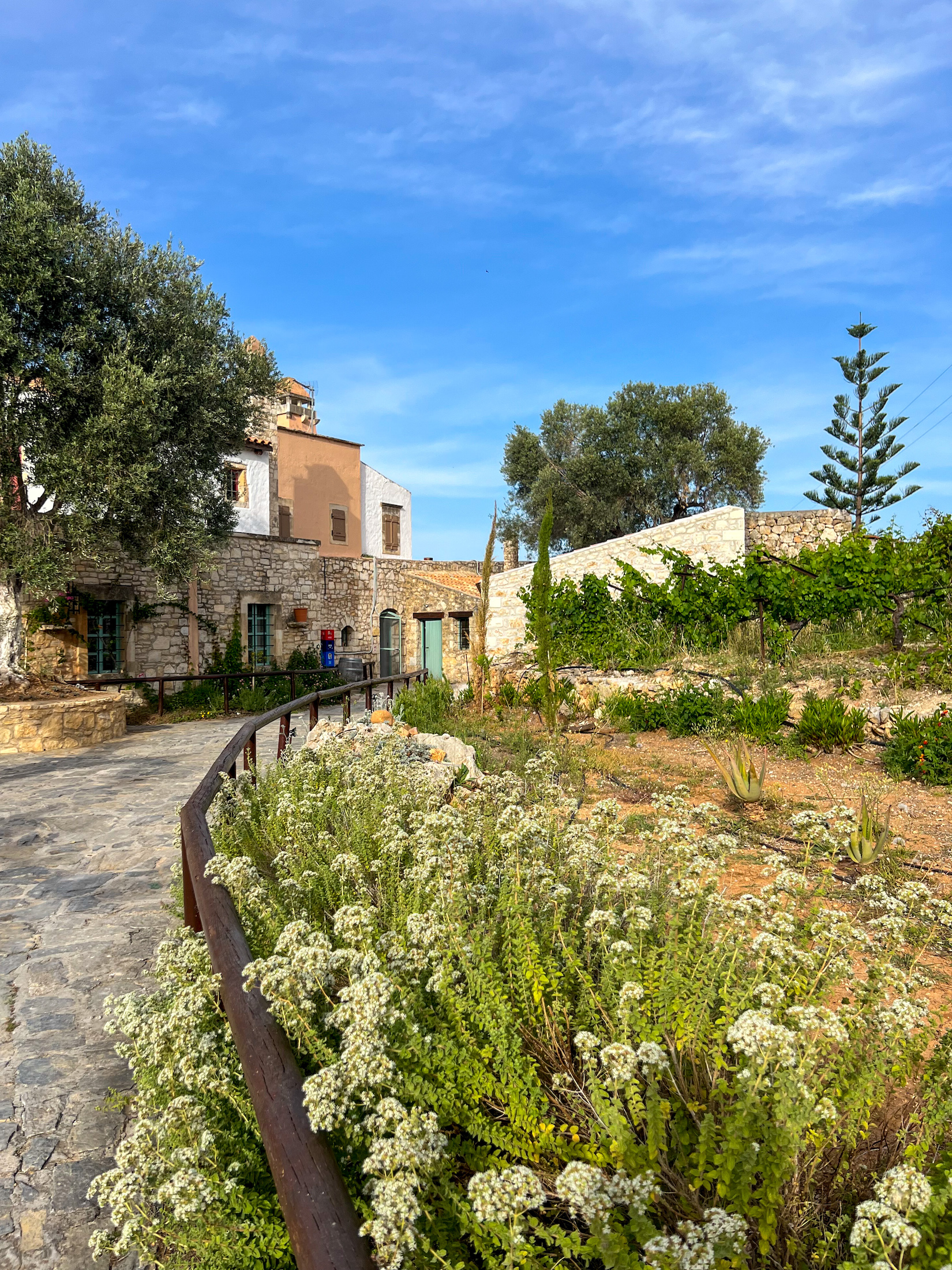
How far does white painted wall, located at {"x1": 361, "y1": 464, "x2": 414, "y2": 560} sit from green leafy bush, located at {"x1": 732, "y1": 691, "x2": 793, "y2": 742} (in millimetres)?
20895

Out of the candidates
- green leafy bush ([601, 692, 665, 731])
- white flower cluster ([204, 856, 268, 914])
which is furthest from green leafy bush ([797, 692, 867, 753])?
white flower cluster ([204, 856, 268, 914])

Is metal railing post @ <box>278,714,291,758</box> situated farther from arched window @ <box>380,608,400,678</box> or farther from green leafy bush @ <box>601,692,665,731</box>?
arched window @ <box>380,608,400,678</box>

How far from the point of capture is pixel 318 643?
2047 centimetres

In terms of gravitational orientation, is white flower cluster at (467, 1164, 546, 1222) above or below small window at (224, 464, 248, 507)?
below

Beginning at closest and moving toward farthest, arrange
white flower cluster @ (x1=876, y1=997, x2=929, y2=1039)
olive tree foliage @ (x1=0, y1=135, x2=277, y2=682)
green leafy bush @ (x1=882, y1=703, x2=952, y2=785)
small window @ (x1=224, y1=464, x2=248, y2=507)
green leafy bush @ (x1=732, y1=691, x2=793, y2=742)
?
white flower cluster @ (x1=876, y1=997, x2=929, y2=1039) < green leafy bush @ (x1=882, y1=703, x2=952, y2=785) < green leafy bush @ (x1=732, y1=691, x2=793, y2=742) < olive tree foliage @ (x1=0, y1=135, x2=277, y2=682) < small window @ (x1=224, y1=464, x2=248, y2=507)

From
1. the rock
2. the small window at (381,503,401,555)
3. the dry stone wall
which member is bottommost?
the rock

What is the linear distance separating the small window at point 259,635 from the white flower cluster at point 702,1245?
17.7 m

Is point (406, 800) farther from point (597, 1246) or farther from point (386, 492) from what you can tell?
point (386, 492)

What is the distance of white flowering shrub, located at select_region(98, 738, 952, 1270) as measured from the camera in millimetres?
1289

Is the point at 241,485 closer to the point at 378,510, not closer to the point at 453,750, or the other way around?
the point at 378,510

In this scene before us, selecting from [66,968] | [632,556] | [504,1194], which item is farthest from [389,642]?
[504,1194]

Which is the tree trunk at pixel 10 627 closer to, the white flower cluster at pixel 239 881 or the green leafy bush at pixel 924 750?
the white flower cluster at pixel 239 881

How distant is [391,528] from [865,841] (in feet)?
88.8

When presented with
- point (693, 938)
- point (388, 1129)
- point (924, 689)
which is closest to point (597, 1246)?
point (388, 1129)
